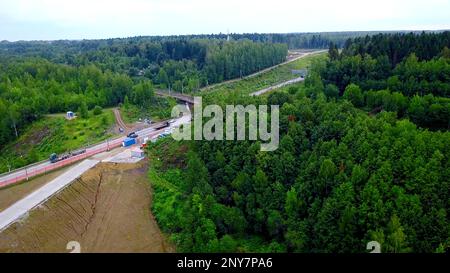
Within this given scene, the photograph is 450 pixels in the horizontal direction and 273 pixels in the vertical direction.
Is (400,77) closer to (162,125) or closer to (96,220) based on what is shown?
(162,125)

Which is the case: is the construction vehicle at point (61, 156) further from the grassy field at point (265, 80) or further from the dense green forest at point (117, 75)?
the grassy field at point (265, 80)

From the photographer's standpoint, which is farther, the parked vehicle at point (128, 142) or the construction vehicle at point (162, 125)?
the construction vehicle at point (162, 125)

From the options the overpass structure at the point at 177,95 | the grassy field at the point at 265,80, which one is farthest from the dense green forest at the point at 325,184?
the grassy field at the point at 265,80

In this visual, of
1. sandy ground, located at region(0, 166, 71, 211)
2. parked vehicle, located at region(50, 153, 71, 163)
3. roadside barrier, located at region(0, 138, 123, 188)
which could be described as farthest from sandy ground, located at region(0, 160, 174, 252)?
parked vehicle, located at region(50, 153, 71, 163)

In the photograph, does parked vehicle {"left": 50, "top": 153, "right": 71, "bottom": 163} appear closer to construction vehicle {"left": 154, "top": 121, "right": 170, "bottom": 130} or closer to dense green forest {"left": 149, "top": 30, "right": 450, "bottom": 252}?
dense green forest {"left": 149, "top": 30, "right": 450, "bottom": 252}

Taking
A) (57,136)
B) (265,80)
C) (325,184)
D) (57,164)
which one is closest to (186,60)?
(265,80)
